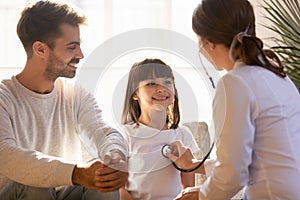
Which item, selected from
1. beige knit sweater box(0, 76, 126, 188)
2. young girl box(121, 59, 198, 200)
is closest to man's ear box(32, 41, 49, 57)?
beige knit sweater box(0, 76, 126, 188)

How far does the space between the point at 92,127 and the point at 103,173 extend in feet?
0.97

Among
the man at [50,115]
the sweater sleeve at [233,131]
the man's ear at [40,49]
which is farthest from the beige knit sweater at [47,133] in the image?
the sweater sleeve at [233,131]

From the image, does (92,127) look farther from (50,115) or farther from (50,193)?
(50,193)

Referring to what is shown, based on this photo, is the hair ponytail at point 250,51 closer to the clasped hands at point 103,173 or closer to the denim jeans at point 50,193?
the clasped hands at point 103,173

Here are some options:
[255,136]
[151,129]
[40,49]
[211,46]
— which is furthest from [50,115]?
[255,136]

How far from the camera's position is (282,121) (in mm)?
1348

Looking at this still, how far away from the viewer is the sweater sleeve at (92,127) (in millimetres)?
1757

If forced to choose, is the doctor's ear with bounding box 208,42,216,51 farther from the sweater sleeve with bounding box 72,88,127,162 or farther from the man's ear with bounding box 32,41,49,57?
the man's ear with bounding box 32,41,49,57

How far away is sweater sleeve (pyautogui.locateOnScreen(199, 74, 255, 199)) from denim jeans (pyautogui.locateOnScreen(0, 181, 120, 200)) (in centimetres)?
49

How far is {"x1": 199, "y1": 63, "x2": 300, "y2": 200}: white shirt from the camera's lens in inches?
51.8

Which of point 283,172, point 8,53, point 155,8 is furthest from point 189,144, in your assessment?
point 8,53

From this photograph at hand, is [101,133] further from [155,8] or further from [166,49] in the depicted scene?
[155,8]

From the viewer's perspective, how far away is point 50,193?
1.68 m

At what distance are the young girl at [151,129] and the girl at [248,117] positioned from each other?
0.73ft
